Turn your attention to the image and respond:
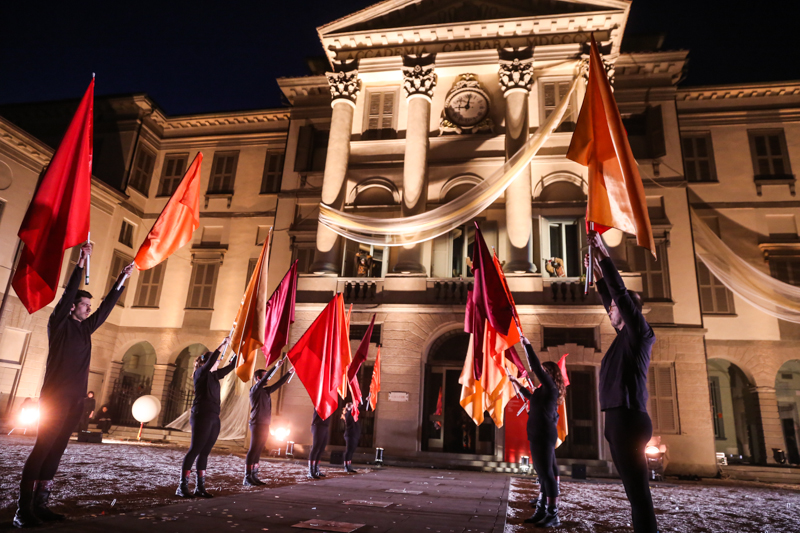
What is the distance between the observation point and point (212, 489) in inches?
326

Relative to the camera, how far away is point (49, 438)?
5168 mm

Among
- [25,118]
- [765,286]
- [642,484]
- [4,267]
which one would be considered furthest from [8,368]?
[765,286]

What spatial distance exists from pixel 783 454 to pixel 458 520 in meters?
19.4

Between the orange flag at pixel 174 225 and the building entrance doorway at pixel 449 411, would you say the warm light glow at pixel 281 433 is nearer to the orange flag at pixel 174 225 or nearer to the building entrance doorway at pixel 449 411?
the building entrance doorway at pixel 449 411

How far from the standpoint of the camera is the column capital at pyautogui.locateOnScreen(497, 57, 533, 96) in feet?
68.8

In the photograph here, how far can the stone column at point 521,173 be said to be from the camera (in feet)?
62.4

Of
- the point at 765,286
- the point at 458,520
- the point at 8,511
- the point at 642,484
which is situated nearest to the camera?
the point at 642,484

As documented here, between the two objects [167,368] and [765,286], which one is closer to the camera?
[765,286]

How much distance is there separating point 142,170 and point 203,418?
23.6 m

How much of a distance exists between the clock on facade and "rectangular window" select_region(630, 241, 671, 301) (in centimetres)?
786

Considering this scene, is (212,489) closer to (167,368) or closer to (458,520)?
(458,520)

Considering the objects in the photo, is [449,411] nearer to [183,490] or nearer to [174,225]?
[183,490]

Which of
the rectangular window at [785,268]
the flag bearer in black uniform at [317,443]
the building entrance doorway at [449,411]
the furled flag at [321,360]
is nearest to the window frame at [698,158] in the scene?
the rectangular window at [785,268]

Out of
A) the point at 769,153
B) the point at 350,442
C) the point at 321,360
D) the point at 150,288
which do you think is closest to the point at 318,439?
the point at 321,360
